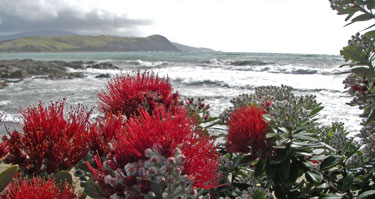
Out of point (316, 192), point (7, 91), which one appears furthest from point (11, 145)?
point (7, 91)

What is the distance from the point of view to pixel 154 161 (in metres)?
0.76

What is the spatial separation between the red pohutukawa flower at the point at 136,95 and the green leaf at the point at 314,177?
0.70 meters

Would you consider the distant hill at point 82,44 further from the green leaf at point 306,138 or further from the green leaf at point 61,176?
the green leaf at point 306,138

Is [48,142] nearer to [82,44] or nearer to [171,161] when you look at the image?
[171,161]

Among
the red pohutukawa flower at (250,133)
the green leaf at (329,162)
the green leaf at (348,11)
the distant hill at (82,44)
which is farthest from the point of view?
the distant hill at (82,44)

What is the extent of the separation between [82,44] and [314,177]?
529 feet

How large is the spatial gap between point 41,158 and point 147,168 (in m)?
0.55

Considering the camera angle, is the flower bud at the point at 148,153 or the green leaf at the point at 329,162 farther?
the green leaf at the point at 329,162

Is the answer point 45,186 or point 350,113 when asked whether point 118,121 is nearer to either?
point 45,186

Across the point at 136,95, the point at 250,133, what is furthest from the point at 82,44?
the point at 250,133

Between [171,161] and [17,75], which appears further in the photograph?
[17,75]

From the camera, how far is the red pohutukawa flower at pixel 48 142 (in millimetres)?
1094

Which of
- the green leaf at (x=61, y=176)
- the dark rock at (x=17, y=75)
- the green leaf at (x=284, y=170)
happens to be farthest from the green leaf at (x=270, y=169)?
the dark rock at (x=17, y=75)

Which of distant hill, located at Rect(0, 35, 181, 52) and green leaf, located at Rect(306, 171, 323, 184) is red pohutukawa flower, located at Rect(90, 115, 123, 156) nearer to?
green leaf, located at Rect(306, 171, 323, 184)
